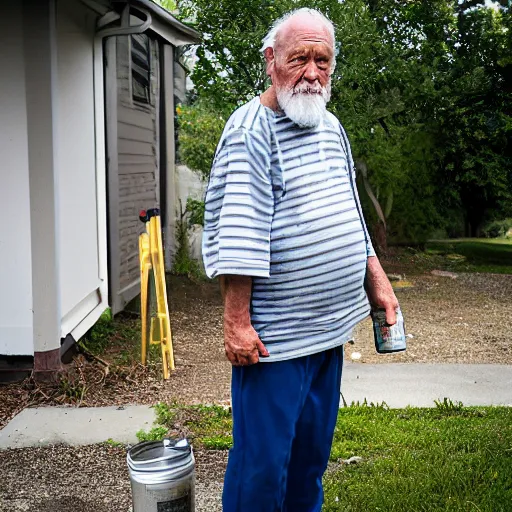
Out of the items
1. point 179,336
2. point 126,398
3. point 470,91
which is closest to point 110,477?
point 126,398

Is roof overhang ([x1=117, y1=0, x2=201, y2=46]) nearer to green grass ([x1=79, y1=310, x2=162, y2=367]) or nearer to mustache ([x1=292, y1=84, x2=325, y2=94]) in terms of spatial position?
green grass ([x1=79, y1=310, x2=162, y2=367])

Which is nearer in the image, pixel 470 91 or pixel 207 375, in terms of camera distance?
pixel 207 375

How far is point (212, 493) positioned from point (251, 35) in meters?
8.12

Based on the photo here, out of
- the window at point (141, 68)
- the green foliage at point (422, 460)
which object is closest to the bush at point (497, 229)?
the window at point (141, 68)

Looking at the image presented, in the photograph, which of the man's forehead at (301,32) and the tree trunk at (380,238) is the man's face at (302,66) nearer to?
the man's forehead at (301,32)

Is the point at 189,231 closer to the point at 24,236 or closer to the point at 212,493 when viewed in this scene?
the point at 24,236

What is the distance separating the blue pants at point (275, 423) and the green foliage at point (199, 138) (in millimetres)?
7457

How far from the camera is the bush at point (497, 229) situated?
20334 mm

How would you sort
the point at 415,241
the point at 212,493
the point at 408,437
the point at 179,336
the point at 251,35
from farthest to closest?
the point at 415,241, the point at 251,35, the point at 179,336, the point at 408,437, the point at 212,493

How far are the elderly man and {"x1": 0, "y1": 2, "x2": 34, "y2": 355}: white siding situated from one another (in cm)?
300

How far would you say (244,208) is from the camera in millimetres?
2729

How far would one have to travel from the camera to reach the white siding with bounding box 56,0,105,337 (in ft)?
19.7

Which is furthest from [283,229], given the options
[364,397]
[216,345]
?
[216,345]

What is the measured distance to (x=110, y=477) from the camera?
416cm
